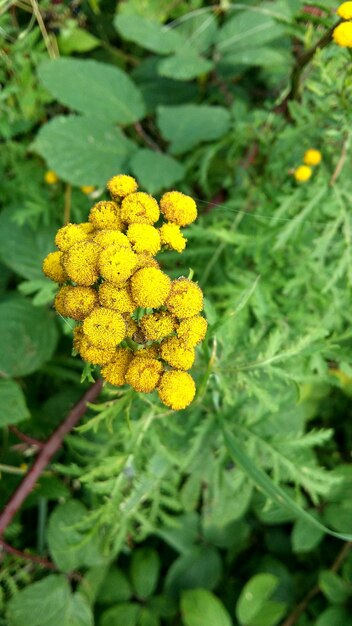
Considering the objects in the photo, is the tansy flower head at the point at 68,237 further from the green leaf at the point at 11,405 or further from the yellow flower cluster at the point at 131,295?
the green leaf at the point at 11,405

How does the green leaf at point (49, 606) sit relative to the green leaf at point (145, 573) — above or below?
above

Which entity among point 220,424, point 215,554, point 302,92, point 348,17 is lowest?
point 215,554

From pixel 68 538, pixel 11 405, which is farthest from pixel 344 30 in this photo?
pixel 68 538

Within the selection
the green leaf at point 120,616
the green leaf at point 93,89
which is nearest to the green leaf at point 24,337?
the green leaf at point 93,89

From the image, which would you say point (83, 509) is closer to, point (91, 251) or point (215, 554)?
point (215, 554)

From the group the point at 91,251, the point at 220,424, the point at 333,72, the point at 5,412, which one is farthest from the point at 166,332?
the point at 333,72

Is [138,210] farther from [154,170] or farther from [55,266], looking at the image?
[154,170]
